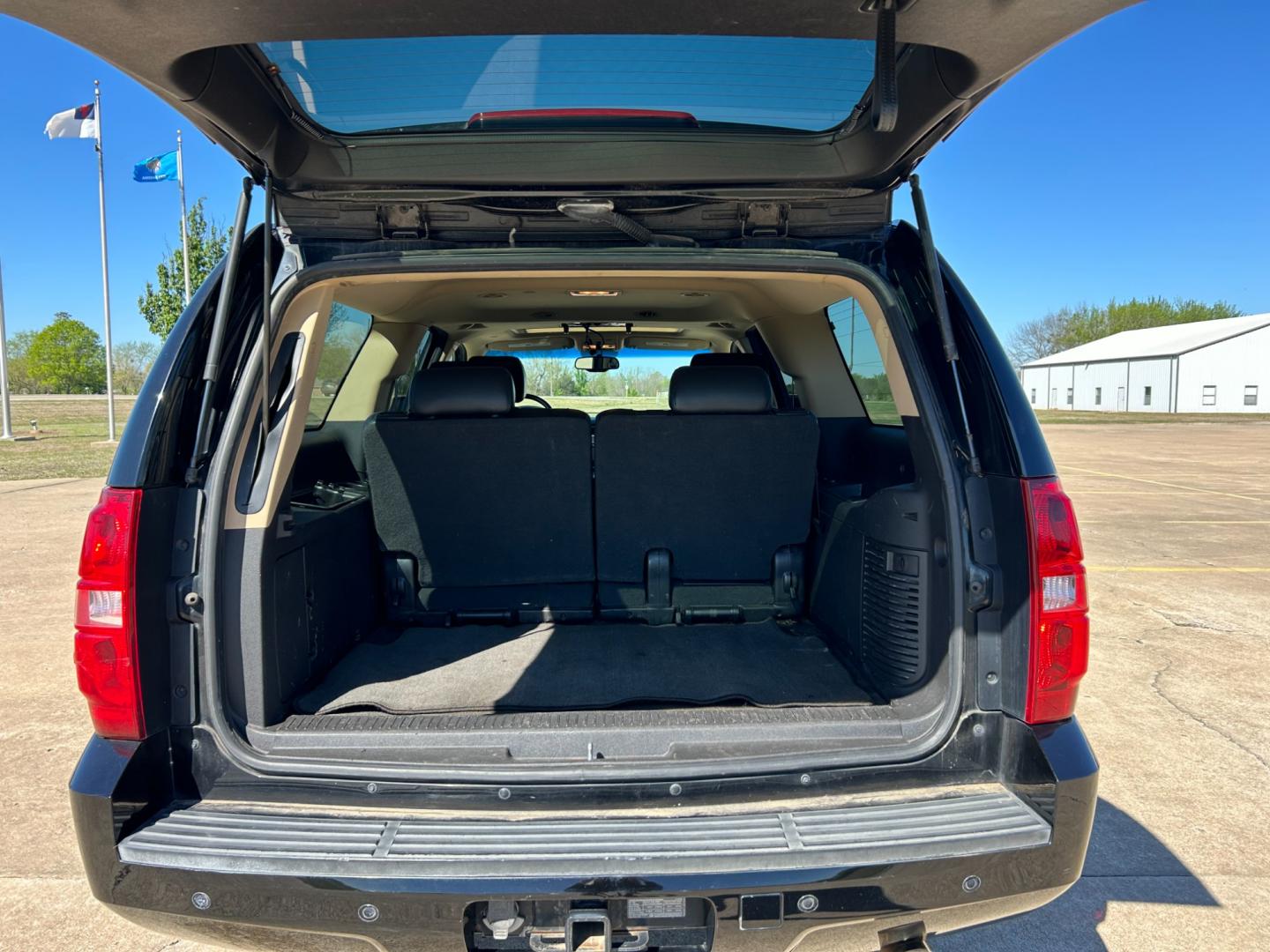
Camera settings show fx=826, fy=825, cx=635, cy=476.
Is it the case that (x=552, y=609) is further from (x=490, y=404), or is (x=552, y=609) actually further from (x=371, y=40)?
(x=371, y=40)

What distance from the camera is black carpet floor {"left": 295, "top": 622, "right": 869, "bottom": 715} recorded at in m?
2.39

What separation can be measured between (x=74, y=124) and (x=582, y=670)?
2211 centimetres

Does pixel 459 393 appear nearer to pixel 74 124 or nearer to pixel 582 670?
pixel 582 670

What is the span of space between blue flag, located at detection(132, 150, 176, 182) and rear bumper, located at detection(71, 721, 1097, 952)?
70.5 feet

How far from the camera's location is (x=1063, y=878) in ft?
5.51

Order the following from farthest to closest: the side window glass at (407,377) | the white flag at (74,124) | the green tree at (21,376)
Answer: the green tree at (21,376)
the white flag at (74,124)
the side window glass at (407,377)

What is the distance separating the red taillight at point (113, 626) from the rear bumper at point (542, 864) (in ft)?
0.20

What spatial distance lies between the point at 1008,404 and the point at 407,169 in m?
1.51

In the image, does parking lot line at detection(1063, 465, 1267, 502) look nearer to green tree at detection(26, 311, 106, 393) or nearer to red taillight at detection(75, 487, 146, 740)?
red taillight at detection(75, 487, 146, 740)

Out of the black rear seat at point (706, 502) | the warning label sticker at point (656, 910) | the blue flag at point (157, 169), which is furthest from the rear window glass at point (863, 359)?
the blue flag at point (157, 169)

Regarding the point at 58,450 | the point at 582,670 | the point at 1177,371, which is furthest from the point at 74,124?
the point at 1177,371

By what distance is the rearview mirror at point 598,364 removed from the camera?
16.1 feet

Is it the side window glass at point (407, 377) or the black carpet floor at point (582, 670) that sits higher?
the side window glass at point (407, 377)

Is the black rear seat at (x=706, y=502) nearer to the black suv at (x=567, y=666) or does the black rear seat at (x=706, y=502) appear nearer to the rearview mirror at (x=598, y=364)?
the black suv at (x=567, y=666)
